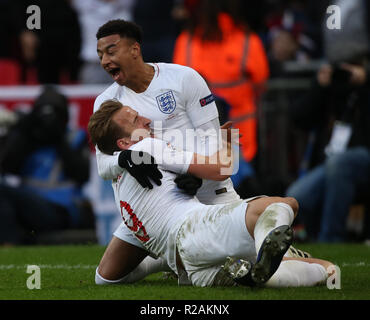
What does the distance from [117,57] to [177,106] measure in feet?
1.75

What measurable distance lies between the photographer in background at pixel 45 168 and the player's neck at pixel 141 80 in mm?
3819

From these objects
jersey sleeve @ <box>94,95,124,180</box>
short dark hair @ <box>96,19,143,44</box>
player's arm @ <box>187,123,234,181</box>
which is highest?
short dark hair @ <box>96,19,143,44</box>

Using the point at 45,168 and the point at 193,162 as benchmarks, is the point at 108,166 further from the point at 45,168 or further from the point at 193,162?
the point at 45,168

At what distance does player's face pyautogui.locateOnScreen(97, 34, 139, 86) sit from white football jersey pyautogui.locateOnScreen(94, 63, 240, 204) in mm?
157

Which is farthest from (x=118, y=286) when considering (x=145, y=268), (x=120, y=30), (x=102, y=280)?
(x=120, y=30)

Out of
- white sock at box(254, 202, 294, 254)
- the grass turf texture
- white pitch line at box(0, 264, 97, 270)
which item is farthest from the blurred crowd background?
white sock at box(254, 202, 294, 254)

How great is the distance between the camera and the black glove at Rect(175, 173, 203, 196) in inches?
225

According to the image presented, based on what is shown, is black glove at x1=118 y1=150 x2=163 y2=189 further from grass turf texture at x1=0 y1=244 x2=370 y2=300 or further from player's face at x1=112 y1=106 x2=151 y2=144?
grass turf texture at x1=0 y1=244 x2=370 y2=300

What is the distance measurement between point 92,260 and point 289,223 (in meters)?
3.38

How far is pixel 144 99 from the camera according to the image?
6.40 m

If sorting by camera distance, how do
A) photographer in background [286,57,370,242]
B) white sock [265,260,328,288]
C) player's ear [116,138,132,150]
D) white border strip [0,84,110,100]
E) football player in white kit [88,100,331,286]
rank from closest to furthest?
football player in white kit [88,100,331,286]
white sock [265,260,328,288]
player's ear [116,138,132,150]
photographer in background [286,57,370,242]
white border strip [0,84,110,100]
